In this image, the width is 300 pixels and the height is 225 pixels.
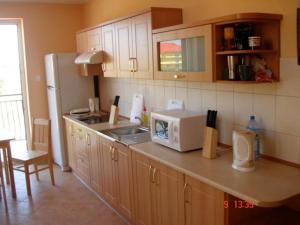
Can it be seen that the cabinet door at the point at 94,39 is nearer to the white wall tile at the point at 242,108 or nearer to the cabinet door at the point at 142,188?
the cabinet door at the point at 142,188

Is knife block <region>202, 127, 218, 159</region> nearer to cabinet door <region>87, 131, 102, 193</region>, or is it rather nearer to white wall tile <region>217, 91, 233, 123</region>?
white wall tile <region>217, 91, 233, 123</region>

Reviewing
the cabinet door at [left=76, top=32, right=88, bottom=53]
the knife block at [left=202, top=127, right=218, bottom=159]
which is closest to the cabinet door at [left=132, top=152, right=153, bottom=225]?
the knife block at [left=202, top=127, right=218, bottom=159]

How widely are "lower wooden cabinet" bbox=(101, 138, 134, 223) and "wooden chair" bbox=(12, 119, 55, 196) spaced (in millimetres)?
1093

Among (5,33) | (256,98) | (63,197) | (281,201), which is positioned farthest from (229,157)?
(5,33)

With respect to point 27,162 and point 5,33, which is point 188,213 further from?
point 5,33

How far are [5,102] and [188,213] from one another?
13.6 ft

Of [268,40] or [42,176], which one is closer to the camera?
[268,40]

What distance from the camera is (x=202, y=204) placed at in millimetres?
2156

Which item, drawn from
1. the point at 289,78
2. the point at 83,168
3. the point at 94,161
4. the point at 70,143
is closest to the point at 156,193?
the point at 289,78

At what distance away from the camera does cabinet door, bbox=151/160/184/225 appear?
2.37m

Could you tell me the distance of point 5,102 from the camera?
5422mm

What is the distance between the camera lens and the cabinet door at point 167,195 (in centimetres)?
237

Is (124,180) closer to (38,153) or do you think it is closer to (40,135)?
(38,153)

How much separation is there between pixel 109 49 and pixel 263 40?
2.04 meters
